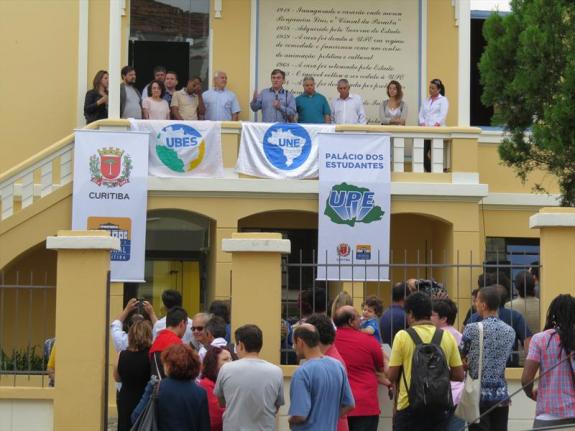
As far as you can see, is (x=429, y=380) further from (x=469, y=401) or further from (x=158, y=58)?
(x=158, y=58)

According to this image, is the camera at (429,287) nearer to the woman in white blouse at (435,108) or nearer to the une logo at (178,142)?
the une logo at (178,142)

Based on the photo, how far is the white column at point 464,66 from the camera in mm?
20562

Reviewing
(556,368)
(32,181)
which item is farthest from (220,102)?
(556,368)

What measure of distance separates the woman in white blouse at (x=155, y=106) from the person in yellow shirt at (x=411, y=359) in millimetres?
9686

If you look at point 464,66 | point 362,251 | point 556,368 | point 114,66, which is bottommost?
point 556,368

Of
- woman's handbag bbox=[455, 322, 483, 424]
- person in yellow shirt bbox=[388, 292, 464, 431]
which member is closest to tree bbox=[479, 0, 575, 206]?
woman's handbag bbox=[455, 322, 483, 424]

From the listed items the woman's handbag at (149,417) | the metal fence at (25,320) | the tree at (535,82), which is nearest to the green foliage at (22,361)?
the metal fence at (25,320)

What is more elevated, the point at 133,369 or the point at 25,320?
the point at 25,320

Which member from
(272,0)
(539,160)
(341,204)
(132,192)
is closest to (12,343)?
(132,192)

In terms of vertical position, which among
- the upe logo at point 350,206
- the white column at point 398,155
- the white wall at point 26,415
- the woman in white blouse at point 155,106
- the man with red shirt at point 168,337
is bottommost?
the white wall at point 26,415

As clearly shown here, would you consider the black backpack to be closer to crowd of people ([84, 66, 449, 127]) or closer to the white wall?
the white wall

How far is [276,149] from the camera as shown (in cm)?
1972

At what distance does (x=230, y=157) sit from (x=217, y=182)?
1.39ft

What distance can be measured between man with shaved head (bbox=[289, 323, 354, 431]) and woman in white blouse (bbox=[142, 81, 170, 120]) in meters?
9.98
